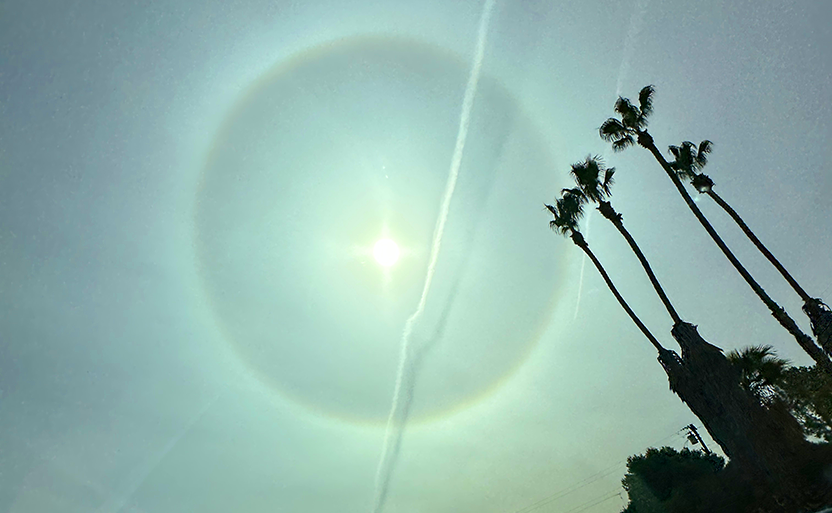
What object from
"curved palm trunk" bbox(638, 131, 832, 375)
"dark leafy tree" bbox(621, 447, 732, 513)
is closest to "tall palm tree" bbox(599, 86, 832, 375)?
"curved palm trunk" bbox(638, 131, 832, 375)

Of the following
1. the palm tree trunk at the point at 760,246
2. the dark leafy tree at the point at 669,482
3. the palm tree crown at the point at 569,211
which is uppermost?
the palm tree crown at the point at 569,211

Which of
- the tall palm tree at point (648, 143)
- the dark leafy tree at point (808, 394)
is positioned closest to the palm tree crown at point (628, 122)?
Answer: the tall palm tree at point (648, 143)

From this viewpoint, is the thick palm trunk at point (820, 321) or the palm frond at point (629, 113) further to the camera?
the palm frond at point (629, 113)

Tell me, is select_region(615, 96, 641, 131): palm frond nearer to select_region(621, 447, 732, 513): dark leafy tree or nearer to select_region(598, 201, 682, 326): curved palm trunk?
select_region(598, 201, 682, 326): curved palm trunk

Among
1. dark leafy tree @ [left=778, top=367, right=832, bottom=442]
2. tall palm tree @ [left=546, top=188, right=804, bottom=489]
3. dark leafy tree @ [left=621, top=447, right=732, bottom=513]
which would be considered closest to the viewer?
tall palm tree @ [left=546, top=188, right=804, bottom=489]

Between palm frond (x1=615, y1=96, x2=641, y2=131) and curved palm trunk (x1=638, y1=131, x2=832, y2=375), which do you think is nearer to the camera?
curved palm trunk (x1=638, y1=131, x2=832, y2=375)

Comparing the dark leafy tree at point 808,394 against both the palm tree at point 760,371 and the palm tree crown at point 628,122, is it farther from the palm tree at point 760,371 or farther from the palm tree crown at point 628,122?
the palm tree crown at point 628,122

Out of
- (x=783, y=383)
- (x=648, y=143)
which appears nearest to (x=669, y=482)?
(x=783, y=383)

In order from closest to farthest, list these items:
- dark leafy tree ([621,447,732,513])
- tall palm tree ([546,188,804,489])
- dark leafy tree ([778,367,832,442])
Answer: tall palm tree ([546,188,804,489]), dark leafy tree ([778,367,832,442]), dark leafy tree ([621,447,732,513])

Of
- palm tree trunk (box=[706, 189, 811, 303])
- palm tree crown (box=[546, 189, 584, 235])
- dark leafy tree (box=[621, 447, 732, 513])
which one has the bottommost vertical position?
dark leafy tree (box=[621, 447, 732, 513])

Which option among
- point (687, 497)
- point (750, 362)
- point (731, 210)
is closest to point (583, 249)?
point (731, 210)
